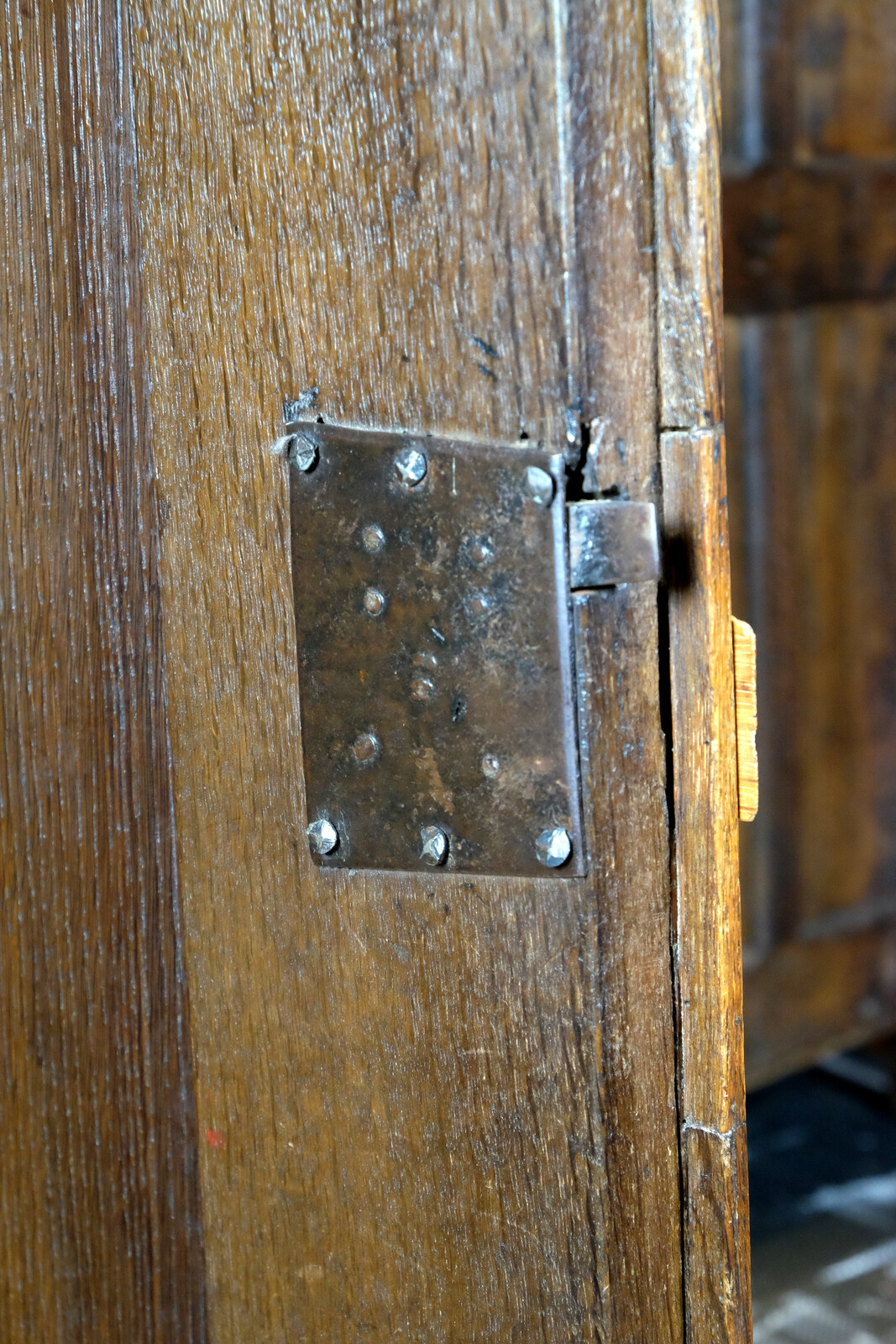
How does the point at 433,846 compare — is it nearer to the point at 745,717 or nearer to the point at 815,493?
the point at 745,717

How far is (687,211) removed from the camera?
0.36 meters

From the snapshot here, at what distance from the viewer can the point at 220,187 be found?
0.43 meters

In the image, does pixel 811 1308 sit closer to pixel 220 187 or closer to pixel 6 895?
pixel 6 895

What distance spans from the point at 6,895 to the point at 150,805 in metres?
0.10

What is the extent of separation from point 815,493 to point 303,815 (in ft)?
4.71

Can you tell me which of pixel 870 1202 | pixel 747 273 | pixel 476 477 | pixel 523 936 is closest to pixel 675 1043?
pixel 523 936

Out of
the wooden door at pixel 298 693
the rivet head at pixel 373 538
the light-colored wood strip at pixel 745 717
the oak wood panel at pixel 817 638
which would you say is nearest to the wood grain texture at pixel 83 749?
the wooden door at pixel 298 693

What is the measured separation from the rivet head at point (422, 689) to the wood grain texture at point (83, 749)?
13 cm

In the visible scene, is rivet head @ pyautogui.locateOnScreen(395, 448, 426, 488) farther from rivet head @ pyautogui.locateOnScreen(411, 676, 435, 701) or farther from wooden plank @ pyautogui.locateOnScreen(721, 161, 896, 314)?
wooden plank @ pyautogui.locateOnScreen(721, 161, 896, 314)

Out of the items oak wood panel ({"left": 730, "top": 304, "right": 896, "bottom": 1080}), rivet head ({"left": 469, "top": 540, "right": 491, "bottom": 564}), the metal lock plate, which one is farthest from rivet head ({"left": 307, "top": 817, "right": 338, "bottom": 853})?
oak wood panel ({"left": 730, "top": 304, "right": 896, "bottom": 1080})

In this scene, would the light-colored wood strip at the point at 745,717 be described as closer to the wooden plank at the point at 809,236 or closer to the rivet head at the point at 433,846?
the rivet head at the point at 433,846

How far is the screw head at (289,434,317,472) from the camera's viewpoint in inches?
16.5

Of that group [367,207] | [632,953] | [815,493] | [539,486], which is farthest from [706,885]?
[815,493]

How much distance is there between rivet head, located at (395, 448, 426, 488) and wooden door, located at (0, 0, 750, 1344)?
0.04 ft
